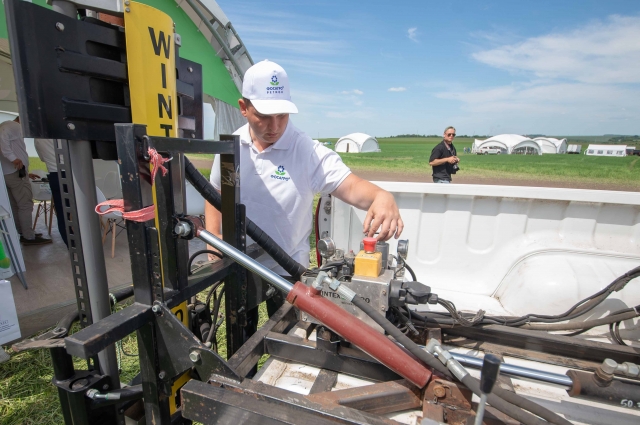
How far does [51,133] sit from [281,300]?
1.24 meters

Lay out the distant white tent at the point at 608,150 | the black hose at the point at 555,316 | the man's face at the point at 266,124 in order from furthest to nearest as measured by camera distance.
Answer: the distant white tent at the point at 608,150
the man's face at the point at 266,124
the black hose at the point at 555,316

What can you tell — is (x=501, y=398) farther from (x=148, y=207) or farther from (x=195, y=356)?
(x=148, y=207)

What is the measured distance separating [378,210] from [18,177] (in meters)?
6.09

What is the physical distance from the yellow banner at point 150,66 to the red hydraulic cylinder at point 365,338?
819mm

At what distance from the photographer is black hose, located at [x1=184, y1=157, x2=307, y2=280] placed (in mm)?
1474

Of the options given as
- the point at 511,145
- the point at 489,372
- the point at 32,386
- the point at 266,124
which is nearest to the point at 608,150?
the point at 511,145

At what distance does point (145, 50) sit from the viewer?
1154 millimetres

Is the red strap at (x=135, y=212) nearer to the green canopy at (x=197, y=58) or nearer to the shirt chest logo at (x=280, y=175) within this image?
the shirt chest logo at (x=280, y=175)

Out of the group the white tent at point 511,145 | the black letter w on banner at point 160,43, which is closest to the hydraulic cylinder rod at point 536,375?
the black letter w on banner at point 160,43

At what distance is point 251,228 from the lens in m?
1.62

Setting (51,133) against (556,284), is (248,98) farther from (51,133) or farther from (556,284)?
(556,284)

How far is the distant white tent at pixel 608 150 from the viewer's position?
51.0 metres

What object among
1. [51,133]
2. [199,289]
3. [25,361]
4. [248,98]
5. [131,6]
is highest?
[131,6]

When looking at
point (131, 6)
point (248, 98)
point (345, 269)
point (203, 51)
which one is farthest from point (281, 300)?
point (203, 51)
